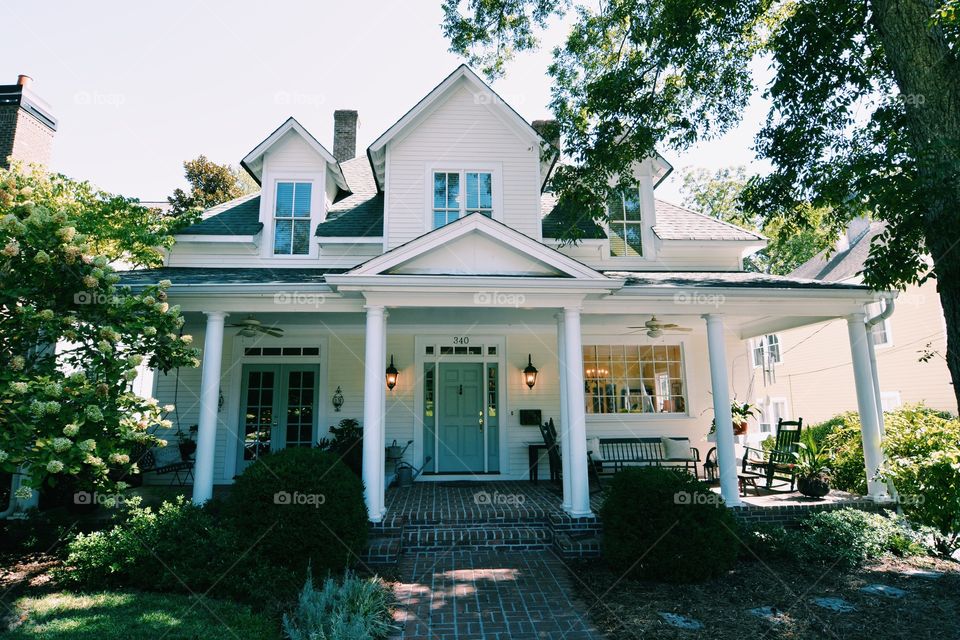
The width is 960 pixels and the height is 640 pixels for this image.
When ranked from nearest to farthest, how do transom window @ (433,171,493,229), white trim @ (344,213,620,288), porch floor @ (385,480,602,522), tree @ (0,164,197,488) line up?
1. tree @ (0,164,197,488)
2. white trim @ (344,213,620,288)
3. porch floor @ (385,480,602,522)
4. transom window @ (433,171,493,229)

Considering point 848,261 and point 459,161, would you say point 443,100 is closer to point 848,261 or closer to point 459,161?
point 459,161

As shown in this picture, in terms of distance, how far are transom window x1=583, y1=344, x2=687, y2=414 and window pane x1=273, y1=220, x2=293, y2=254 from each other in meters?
6.51

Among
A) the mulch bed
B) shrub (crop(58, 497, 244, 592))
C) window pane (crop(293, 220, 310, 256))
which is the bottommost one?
the mulch bed

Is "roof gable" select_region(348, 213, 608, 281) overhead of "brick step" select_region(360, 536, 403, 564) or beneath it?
overhead

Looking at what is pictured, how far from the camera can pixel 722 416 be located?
781 centimetres

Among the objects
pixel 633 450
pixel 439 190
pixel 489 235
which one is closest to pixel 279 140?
pixel 439 190

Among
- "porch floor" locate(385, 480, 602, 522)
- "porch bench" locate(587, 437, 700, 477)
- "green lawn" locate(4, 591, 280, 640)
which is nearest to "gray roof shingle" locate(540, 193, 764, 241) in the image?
"porch bench" locate(587, 437, 700, 477)

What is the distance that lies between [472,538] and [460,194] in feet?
20.3

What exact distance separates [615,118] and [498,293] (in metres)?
4.40

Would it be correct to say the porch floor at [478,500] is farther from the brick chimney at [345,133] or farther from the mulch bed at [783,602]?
the brick chimney at [345,133]

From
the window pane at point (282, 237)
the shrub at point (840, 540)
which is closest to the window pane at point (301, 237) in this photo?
the window pane at point (282, 237)

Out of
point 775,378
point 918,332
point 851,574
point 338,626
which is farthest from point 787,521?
point 775,378

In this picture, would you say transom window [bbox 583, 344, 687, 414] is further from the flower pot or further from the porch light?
the porch light

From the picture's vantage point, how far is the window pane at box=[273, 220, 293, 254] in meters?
9.96
